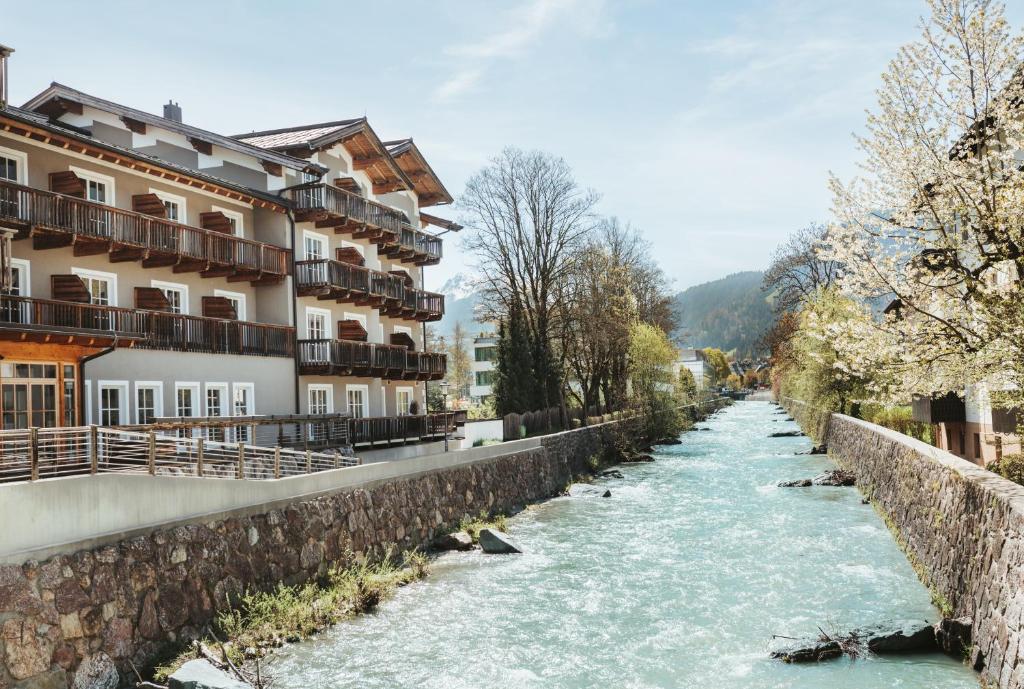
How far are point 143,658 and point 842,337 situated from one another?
12.2 m

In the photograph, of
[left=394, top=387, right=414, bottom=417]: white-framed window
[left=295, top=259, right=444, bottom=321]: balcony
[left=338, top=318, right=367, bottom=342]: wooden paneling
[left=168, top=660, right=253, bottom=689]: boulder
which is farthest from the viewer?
[left=394, top=387, right=414, bottom=417]: white-framed window

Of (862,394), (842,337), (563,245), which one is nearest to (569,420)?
(563,245)

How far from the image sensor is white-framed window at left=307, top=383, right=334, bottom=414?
1165 inches

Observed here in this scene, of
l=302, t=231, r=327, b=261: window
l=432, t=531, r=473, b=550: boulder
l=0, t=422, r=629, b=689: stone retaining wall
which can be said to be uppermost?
l=302, t=231, r=327, b=261: window

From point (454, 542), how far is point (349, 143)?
18199 millimetres

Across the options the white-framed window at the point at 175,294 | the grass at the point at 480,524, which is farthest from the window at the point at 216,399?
the grass at the point at 480,524

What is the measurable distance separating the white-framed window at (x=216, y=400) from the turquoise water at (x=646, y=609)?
8.99m

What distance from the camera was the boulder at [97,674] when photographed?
1100cm

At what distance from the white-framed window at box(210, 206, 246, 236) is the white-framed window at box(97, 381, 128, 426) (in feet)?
23.3

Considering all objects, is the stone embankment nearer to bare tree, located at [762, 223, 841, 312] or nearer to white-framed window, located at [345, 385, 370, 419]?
white-framed window, located at [345, 385, 370, 419]

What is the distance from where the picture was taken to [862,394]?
4053 cm

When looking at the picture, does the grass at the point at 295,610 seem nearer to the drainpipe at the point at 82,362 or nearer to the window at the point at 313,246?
the drainpipe at the point at 82,362

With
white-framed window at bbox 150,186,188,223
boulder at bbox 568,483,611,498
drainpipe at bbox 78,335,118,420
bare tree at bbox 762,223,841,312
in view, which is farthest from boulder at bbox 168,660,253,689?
bare tree at bbox 762,223,841,312

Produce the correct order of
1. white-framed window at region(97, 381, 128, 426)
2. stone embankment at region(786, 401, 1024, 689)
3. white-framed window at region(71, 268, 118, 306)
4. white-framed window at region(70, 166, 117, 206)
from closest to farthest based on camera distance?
stone embankment at region(786, 401, 1024, 689)
white-framed window at region(97, 381, 128, 426)
white-framed window at region(71, 268, 118, 306)
white-framed window at region(70, 166, 117, 206)
